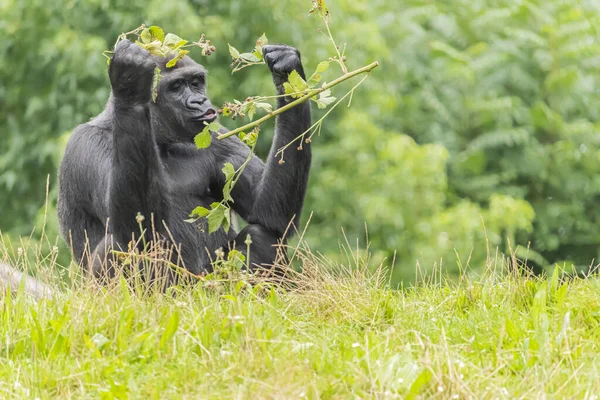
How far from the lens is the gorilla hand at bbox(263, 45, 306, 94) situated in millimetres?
5324

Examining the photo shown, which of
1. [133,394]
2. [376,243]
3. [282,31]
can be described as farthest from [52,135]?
[133,394]

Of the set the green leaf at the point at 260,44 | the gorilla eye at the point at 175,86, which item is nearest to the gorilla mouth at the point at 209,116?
the gorilla eye at the point at 175,86

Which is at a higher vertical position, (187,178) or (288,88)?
(288,88)

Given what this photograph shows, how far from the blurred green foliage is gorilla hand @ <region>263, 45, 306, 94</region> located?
6693mm

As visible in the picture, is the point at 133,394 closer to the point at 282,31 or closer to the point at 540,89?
the point at 282,31

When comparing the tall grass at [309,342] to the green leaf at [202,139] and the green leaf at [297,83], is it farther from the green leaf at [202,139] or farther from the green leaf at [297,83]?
the green leaf at [297,83]

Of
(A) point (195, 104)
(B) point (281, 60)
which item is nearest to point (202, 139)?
(B) point (281, 60)

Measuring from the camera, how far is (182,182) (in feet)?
19.0

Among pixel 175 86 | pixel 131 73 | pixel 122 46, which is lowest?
pixel 175 86

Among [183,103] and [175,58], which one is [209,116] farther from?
[175,58]

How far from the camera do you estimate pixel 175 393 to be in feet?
10.5

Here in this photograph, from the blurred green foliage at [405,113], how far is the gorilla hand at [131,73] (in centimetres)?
716

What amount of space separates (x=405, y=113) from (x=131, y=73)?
10631mm


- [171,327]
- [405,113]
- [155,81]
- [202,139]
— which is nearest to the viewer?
[171,327]
